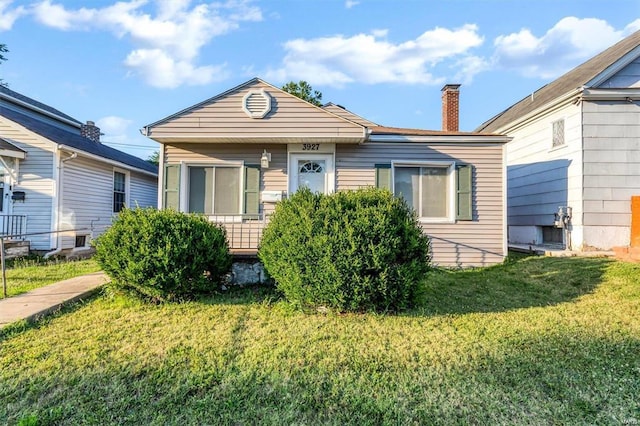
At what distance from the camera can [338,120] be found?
690 cm

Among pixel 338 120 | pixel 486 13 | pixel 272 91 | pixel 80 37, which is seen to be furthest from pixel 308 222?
pixel 80 37

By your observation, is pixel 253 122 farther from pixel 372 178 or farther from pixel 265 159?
pixel 372 178

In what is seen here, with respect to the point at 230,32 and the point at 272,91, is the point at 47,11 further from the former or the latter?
the point at 272,91

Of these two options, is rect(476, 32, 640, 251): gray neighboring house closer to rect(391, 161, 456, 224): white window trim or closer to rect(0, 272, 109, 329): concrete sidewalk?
rect(391, 161, 456, 224): white window trim

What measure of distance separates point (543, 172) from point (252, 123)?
7.43 m

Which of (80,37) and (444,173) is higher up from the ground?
(80,37)

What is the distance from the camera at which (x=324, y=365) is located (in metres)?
2.88

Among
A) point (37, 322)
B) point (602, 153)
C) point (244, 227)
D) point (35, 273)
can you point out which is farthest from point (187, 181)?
point (602, 153)

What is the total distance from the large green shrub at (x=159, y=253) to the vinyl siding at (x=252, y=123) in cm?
267

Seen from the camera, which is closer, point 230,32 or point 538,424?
point 538,424

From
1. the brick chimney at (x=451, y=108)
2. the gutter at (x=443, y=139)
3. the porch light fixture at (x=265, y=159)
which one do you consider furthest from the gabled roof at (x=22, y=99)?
the brick chimney at (x=451, y=108)

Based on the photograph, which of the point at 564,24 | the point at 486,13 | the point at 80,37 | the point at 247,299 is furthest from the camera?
the point at 80,37

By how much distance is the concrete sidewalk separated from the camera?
3.95 m

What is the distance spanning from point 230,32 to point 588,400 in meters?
11.6
